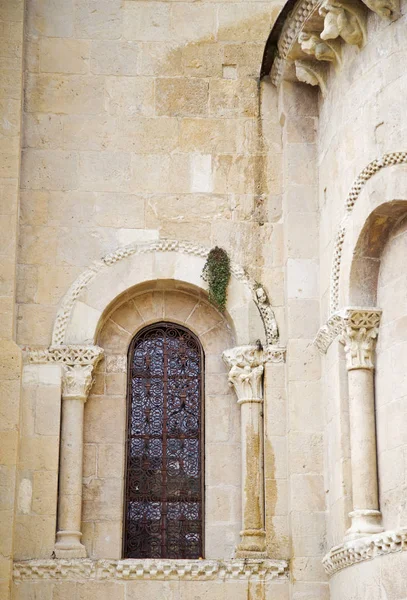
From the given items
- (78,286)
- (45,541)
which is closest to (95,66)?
(78,286)

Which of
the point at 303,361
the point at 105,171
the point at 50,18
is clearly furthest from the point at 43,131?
the point at 303,361

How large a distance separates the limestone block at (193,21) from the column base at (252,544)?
5485 millimetres

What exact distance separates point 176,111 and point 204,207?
1.14 metres

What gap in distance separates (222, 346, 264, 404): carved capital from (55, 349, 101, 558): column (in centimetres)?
142

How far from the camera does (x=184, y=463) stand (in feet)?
46.7

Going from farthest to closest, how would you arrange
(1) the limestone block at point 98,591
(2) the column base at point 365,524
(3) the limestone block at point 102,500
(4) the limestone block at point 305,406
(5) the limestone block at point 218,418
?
1. (5) the limestone block at point 218,418
2. (3) the limestone block at point 102,500
3. (4) the limestone block at point 305,406
4. (1) the limestone block at point 98,591
5. (2) the column base at point 365,524

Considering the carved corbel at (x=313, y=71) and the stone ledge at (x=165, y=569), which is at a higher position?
the carved corbel at (x=313, y=71)

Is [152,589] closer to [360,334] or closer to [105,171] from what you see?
[360,334]

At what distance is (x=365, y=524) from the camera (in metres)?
12.3

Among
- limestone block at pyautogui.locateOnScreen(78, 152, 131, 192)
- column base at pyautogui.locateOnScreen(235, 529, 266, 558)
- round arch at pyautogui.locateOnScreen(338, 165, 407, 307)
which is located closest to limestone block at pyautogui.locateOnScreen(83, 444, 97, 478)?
column base at pyautogui.locateOnScreen(235, 529, 266, 558)

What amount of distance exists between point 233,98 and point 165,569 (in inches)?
205

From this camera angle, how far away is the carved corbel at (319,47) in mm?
13648

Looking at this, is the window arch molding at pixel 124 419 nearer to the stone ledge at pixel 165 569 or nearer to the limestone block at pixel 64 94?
the stone ledge at pixel 165 569

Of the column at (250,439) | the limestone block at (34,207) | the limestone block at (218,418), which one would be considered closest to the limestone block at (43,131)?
the limestone block at (34,207)
